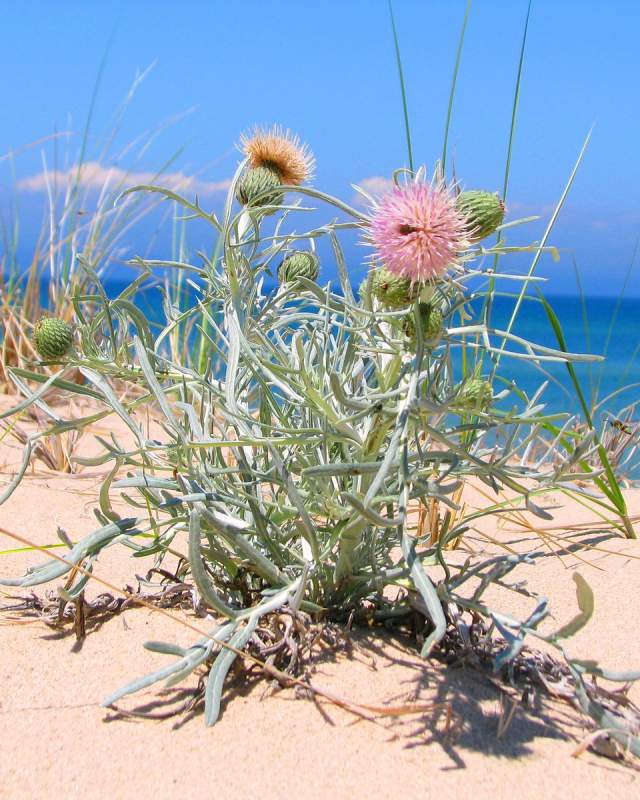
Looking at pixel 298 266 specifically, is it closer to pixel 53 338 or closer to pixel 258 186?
pixel 258 186

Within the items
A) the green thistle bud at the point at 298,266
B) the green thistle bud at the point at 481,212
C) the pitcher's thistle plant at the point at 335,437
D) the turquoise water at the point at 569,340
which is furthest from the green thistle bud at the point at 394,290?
the turquoise water at the point at 569,340

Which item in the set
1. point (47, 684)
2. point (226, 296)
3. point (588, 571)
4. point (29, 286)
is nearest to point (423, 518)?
point (588, 571)

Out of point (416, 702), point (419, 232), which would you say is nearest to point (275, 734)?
point (416, 702)

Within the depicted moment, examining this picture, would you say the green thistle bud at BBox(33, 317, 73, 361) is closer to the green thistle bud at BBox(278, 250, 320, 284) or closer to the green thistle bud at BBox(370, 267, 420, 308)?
the green thistle bud at BBox(278, 250, 320, 284)

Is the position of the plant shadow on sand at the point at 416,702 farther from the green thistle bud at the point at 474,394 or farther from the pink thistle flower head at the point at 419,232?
the pink thistle flower head at the point at 419,232

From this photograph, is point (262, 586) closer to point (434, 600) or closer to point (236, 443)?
point (236, 443)

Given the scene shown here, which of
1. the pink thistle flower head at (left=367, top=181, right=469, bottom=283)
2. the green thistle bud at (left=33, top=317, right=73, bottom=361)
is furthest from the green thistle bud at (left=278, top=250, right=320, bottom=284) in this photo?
the pink thistle flower head at (left=367, top=181, right=469, bottom=283)
